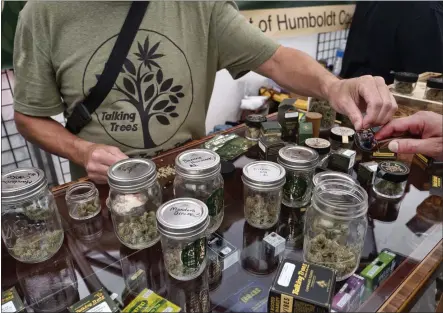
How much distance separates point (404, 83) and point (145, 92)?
90 centimetres

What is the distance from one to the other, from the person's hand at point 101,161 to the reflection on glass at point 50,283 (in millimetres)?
219

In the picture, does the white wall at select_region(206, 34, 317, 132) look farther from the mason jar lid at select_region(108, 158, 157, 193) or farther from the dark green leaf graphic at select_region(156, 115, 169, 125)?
the mason jar lid at select_region(108, 158, 157, 193)

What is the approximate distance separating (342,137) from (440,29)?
414mm

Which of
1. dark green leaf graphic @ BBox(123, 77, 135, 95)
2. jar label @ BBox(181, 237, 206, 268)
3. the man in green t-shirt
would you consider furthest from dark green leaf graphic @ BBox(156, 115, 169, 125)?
jar label @ BBox(181, 237, 206, 268)

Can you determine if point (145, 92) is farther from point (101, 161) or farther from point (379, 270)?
point (379, 270)

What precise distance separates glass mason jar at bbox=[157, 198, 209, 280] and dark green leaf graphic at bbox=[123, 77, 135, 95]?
57 cm

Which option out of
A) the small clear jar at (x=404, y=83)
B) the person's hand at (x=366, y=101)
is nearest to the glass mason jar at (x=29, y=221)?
the person's hand at (x=366, y=101)

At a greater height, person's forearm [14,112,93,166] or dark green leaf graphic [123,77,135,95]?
dark green leaf graphic [123,77,135,95]

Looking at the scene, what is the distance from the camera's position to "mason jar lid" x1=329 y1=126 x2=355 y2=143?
0.97 meters

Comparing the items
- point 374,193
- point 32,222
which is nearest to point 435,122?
point 374,193

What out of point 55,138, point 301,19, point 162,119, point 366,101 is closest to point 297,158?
point 366,101

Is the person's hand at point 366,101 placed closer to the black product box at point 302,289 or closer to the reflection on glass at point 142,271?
the black product box at point 302,289

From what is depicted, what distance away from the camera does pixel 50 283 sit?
585mm

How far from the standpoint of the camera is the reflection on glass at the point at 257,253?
603 millimetres
